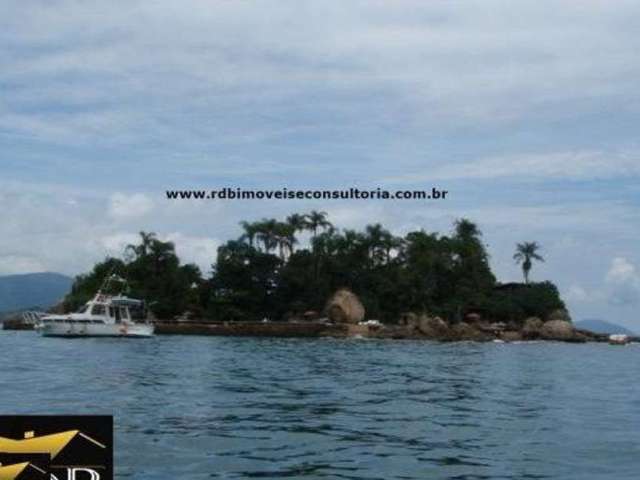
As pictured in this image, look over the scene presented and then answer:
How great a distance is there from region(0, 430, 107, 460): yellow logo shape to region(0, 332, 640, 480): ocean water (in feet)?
24.8

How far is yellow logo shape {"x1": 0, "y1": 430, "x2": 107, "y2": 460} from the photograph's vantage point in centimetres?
820

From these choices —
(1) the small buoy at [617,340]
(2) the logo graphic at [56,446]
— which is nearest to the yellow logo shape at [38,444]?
(2) the logo graphic at [56,446]

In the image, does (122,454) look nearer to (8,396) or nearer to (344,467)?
(344,467)

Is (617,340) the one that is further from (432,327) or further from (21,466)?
(21,466)

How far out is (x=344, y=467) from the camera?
16859mm

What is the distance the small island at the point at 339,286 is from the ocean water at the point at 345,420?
85.6m

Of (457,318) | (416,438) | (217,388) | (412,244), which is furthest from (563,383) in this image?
(412,244)

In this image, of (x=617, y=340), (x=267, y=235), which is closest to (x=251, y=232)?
(x=267, y=235)

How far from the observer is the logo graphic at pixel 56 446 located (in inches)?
323

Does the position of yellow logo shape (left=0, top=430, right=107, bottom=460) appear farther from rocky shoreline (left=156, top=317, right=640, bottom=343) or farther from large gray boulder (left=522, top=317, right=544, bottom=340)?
large gray boulder (left=522, top=317, right=544, bottom=340)

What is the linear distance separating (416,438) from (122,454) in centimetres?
699

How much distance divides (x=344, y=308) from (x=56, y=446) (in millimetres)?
118782

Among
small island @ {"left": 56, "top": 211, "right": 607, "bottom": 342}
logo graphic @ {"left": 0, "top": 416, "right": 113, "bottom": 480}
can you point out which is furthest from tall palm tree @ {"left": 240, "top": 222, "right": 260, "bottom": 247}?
logo graphic @ {"left": 0, "top": 416, "right": 113, "bottom": 480}

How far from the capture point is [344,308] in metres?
127
